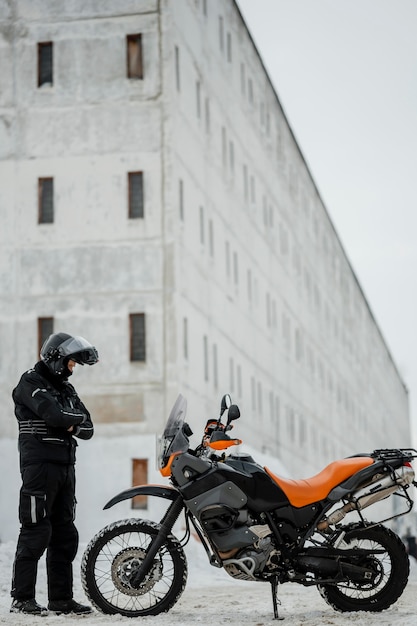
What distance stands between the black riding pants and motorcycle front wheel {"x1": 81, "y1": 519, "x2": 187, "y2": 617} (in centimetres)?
48

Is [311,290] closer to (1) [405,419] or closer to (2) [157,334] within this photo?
(2) [157,334]

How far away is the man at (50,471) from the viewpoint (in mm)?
9641

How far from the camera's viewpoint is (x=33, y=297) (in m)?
29.0

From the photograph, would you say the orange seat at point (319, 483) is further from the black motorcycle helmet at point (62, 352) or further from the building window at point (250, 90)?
the building window at point (250, 90)

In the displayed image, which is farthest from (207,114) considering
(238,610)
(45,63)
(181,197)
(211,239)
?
(238,610)

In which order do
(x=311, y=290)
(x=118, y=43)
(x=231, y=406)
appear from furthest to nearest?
(x=311, y=290) < (x=118, y=43) < (x=231, y=406)

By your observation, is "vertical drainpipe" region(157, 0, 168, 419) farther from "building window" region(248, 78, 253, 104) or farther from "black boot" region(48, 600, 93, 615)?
"black boot" region(48, 600, 93, 615)

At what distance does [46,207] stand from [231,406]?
21.1m

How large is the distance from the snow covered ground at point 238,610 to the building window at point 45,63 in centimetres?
1754

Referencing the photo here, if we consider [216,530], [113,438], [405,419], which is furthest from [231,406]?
[405,419]

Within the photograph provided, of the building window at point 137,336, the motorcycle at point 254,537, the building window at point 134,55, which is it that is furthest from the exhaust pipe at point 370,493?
the building window at point 134,55

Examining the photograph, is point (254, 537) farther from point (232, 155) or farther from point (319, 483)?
point (232, 155)

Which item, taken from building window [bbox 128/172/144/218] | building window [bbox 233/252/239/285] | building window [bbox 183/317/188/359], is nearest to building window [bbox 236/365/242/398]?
building window [bbox 233/252/239/285]

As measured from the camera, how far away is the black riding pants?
964 centimetres
